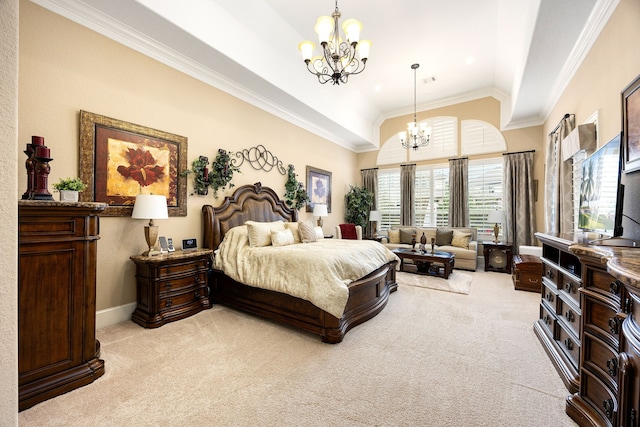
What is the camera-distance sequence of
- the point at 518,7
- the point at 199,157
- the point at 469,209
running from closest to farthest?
the point at 518,7 < the point at 199,157 < the point at 469,209

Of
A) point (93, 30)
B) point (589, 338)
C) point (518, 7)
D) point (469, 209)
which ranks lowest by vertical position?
point (589, 338)

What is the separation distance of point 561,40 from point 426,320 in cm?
365

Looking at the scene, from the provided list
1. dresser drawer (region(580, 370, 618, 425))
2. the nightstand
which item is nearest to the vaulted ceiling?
the nightstand

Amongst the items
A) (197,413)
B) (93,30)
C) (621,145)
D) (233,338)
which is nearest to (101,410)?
(197,413)

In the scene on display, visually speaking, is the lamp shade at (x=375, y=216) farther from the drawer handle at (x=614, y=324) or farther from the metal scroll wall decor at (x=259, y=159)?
the drawer handle at (x=614, y=324)

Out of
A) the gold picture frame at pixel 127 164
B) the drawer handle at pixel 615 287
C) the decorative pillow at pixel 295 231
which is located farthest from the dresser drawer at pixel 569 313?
the gold picture frame at pixel 127 164

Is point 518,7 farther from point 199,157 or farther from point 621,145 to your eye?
point 199,157

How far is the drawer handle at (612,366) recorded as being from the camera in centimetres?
133

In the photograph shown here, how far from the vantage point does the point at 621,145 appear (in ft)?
6.90

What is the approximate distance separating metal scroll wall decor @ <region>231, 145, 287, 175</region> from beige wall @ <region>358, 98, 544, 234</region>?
376cm

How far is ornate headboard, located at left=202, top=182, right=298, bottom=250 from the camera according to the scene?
3822 mm

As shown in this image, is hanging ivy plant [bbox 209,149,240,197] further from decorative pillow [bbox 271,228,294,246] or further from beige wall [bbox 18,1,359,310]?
decorative pillow [bbox 271,228,294,246]

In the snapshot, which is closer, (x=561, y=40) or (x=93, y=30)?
(x=93, y=30)

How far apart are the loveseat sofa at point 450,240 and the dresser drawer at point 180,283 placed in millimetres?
4457
